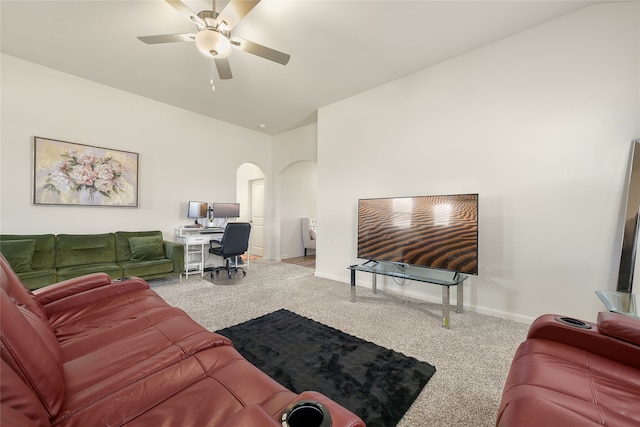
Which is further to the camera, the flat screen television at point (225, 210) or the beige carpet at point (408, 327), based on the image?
the flat screen television at point (225, 210)

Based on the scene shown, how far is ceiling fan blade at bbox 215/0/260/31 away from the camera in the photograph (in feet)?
6.42

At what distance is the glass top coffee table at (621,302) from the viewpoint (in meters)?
1.70

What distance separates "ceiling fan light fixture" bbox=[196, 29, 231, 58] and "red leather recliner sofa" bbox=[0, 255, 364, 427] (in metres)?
2.09

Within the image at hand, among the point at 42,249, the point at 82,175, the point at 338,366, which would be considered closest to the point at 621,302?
the point at 338,366

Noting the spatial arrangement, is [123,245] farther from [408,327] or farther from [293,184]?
[408,327]

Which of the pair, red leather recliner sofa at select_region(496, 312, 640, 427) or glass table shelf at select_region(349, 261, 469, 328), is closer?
red leather recliner sofa at select_region(496, 312, 640, 427)

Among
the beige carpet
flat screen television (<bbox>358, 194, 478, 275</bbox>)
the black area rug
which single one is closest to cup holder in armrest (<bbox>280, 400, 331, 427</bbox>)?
the black area rug

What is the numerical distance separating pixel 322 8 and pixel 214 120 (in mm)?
3619

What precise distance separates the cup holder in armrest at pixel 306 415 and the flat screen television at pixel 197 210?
469cm

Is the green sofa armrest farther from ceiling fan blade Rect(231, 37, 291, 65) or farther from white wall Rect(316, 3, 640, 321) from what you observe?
white wall Rect(316, 3, 640, 321)

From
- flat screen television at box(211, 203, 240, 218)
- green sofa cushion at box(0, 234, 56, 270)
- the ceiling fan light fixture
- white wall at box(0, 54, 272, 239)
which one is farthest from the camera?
flat screen television at box(211, 203, 240, 218)

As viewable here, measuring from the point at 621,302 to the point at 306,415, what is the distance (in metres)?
2.54

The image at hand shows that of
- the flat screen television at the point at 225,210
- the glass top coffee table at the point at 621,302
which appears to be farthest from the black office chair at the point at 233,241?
the glass top coffee table at the point at 621,302

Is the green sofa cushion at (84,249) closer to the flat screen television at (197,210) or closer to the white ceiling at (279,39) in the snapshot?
the flat screen television at (197,210)
